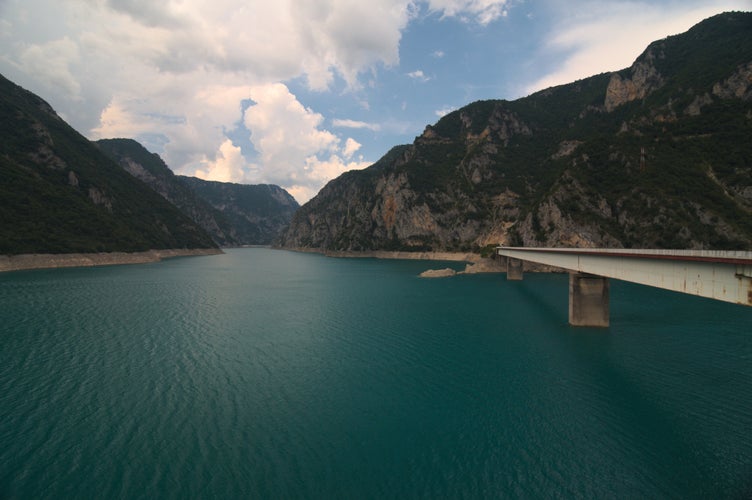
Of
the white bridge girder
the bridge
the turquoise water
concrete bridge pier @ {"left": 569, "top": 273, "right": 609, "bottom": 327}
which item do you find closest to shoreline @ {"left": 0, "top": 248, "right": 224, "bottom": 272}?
the turquoise water

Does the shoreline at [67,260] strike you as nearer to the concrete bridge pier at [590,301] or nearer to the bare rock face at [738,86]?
the concrete bridge pier at [590,301]

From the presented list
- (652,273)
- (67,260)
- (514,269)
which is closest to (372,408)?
(652,273)

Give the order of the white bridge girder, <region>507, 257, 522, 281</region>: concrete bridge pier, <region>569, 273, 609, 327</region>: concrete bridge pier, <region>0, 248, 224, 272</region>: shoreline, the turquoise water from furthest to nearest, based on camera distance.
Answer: <region>507, 257, 522, 281</region>: concrete bridge pier < <region>0, 248, 224, 272</region>: shoreline < <region>569, 273, 609, 327</region>: concrete bridge pier < the white bridge girder < the turquoise water

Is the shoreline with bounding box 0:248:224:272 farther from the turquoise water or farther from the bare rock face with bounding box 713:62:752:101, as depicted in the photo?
the bare rock face with bounding box 713:62:752:101

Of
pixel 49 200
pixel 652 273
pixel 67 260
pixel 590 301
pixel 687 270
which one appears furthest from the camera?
pixel 49 200

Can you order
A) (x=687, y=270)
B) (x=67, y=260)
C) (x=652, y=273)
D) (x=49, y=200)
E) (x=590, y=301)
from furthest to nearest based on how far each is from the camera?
(x=49, y=200), (x=67, y=260), (x=590, y=301), (x=652, y=273), (x=687, y=270)

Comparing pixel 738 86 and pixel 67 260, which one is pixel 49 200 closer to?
pixel 67 260
